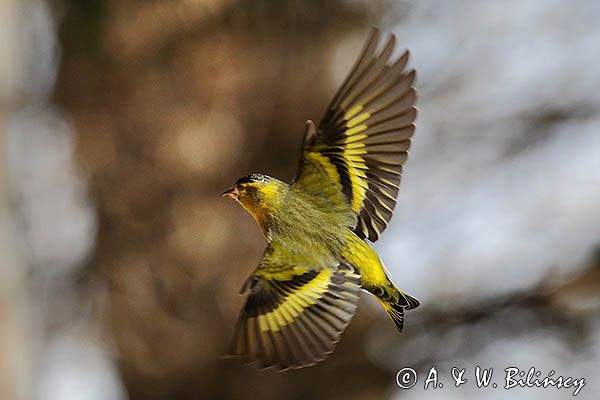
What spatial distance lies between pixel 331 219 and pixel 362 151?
14cm

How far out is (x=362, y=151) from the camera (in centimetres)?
109

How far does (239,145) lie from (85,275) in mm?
822

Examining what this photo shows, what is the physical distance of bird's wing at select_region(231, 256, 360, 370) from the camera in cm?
90

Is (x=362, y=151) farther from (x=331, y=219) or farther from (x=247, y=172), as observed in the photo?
(x=247, y=172)

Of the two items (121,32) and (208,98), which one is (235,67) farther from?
(121,32)

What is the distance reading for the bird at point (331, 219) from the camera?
897mm

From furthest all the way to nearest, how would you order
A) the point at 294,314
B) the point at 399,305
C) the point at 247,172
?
the point at 247,172 < the point at 294,314 < the point at 399,305

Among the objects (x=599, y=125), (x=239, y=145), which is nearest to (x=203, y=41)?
(x=239, y=145)

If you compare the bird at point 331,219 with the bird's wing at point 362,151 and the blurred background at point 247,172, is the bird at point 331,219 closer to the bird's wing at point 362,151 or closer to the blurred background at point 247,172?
the bird's wing at point 362,151

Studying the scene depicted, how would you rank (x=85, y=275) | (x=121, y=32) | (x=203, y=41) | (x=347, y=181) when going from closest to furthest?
(x=347, y=181) < (x=203, y=41) < (x=121, y=32) < (x=85, y=275)

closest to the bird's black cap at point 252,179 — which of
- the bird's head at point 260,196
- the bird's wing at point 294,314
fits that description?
the bird's head at point 260,196

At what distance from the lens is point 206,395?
116 inches

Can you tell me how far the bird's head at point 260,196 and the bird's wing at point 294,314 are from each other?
0.23ft

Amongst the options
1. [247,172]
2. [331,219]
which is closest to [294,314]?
[331,219]
